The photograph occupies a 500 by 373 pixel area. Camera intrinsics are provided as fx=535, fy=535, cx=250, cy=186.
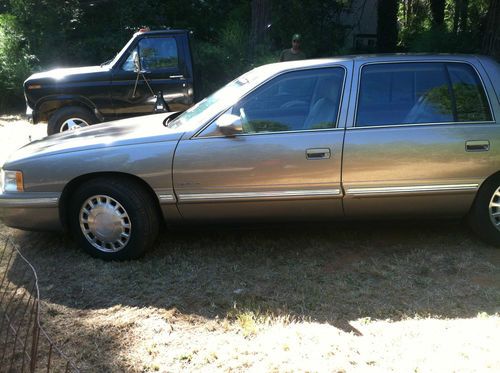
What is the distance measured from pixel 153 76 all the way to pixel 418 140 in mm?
4985

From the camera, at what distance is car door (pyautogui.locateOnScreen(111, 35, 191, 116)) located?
26.4ft

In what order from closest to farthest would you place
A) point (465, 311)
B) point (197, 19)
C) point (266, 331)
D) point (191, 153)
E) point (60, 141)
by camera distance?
point (266, 331)
point (465, 311)
point (191, 153)
point (60, 141)
point (197, 19)

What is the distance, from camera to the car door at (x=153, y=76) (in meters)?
8.05

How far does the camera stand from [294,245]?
15.0ft

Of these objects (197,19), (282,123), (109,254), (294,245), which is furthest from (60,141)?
(197,19)

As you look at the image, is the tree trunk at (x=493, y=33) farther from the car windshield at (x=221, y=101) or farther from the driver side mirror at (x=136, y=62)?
the car windshield at (x=221, y=101)

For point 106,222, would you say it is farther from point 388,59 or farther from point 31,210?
point 388,59

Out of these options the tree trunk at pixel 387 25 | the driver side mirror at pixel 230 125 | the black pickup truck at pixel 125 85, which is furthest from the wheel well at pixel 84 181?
the tree trunk at pixel 387 25

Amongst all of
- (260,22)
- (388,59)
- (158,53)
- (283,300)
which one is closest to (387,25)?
(260,22)

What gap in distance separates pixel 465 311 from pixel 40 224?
3.25 meters

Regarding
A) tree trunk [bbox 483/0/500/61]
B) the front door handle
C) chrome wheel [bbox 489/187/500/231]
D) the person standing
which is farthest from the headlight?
tree trunk [bbox 483/0/500/61]

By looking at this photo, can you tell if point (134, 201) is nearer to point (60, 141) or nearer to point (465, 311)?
point (60, 141)

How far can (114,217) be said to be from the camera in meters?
4.22

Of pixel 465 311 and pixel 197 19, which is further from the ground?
pixel 197 19
